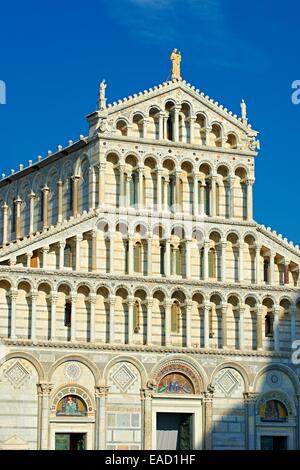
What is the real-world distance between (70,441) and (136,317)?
5752 mm

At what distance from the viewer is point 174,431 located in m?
57.0

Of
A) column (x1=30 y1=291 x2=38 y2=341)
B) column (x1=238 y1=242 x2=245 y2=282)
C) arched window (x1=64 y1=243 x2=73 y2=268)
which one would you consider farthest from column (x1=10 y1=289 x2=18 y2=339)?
column (x1=238 y1=242 x2=245 y2=282)

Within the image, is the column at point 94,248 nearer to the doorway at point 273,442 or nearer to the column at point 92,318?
the column at point 92,318

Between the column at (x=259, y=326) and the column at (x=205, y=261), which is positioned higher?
the column at (x=205, y=261)

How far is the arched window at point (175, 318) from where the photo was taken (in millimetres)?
57188

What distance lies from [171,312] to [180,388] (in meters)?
3.17

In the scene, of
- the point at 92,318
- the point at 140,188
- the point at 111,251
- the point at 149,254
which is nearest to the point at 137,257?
the point at 149,254

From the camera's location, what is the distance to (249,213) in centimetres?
5925

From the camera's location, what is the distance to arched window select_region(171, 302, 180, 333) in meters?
57.2

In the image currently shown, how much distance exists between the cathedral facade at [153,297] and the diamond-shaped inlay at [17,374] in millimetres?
79

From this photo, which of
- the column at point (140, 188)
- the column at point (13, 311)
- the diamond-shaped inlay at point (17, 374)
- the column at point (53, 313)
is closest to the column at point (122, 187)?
the column at point (140, 188)

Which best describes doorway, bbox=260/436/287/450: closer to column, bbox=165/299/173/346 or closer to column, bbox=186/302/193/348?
column, bbox=186/302/193/348

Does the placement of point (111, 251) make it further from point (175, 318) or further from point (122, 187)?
point (175, 318)

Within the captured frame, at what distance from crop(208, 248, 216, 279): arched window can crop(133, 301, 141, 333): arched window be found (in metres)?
3.69
